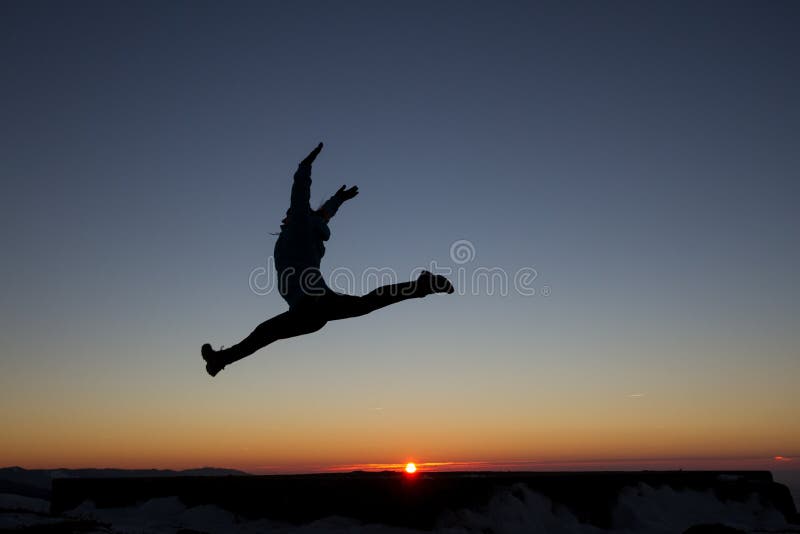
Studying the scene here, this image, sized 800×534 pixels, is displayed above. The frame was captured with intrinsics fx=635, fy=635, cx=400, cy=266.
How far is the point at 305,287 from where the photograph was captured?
7.28 metres

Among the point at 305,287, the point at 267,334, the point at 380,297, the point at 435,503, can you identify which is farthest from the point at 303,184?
the point at 435,503

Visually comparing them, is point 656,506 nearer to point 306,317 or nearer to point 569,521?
point 569,521

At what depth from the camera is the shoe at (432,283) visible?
682cm

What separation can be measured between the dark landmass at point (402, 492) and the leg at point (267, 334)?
1624 mm

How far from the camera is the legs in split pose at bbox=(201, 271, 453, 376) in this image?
6887 millimetres

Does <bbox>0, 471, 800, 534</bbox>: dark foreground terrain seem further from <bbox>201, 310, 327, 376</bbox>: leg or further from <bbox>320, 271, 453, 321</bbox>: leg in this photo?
<bbox>320, 271, 453, 321</bbox>: leg

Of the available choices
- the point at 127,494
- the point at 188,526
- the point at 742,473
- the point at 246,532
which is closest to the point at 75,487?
the point at 127,494

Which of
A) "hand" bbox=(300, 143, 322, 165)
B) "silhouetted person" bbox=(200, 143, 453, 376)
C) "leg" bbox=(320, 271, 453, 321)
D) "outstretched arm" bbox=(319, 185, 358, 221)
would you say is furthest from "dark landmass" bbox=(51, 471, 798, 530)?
"hand" bbox=(300, 143, 322, 165)

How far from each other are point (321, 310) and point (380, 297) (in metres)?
0.71

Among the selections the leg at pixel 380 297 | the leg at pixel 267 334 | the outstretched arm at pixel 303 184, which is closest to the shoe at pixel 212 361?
the leg at pixel 267 334

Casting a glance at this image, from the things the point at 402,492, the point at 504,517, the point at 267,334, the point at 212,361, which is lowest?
the point at 504,517

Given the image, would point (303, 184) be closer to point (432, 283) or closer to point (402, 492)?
point (432, 283)

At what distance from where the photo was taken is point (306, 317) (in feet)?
24.1

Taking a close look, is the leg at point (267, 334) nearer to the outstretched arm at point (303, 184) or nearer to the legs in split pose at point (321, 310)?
the legs in split pose at point (321, 310)
